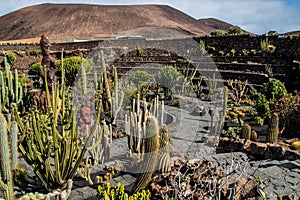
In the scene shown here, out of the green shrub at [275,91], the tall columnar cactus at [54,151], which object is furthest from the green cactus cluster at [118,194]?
the green shrub at [275,91]

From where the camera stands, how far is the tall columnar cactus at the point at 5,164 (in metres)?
2.96

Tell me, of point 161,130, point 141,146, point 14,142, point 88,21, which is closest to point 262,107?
point 141,146

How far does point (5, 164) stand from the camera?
3.00 m

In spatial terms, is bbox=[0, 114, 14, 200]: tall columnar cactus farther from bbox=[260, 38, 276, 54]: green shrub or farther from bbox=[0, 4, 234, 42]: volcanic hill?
bbox=[0, 4, 234, 42]: volcanic hill

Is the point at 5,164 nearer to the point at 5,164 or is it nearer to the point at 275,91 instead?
the point at 5,164

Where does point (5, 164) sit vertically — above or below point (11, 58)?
below

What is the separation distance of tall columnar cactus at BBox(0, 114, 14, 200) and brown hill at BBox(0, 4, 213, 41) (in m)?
50.8

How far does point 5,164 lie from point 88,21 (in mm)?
60777

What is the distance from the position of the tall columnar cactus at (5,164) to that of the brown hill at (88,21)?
5084 cm

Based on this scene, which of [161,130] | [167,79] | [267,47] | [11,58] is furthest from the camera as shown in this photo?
[11,58]

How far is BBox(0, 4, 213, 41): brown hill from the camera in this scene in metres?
56.7

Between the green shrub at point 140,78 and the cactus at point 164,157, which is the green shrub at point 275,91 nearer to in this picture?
the green shrub at point 140,78

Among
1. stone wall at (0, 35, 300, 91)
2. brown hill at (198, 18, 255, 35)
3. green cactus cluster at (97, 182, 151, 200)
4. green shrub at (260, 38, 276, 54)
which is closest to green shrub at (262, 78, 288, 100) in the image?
stone wall at (0, 35, 300, 91)

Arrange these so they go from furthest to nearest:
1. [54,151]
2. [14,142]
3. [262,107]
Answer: [262,107], [54,151], [14,142]
